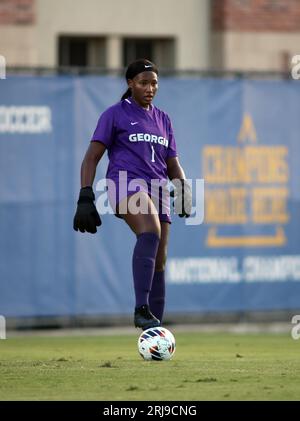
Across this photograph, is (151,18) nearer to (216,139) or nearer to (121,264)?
(216,139)

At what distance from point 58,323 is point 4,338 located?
1153mm

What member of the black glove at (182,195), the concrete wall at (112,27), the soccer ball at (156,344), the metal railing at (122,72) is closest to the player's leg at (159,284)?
the black glove at (182,195)

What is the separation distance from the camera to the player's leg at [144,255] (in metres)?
9.02

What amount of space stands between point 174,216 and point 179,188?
5.40 m

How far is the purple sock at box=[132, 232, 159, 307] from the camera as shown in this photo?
9.05 meters

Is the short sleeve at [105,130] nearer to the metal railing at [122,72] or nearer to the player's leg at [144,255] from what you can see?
the player's leg at [144,255]

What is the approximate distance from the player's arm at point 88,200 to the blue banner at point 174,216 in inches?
225

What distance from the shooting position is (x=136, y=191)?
9.25 metres

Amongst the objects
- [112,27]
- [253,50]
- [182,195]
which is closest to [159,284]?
[182,195]

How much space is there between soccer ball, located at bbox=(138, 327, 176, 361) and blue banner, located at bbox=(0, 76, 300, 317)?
6107mm

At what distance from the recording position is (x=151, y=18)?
66.5 ft

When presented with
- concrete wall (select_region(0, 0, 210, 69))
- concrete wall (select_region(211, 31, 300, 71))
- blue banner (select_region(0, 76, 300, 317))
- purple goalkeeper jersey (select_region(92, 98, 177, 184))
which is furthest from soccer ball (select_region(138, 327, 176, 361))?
concrete wall (select_region(211, 31, 300, 71))

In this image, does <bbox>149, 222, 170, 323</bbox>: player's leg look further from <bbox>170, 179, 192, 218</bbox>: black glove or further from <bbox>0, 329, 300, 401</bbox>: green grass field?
<bbox>0, 329, 300, 401</bbox>: green grass field

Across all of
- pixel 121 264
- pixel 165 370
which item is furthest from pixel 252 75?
pixel 165 370
